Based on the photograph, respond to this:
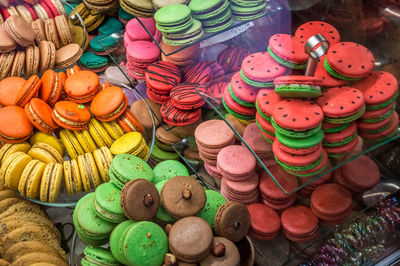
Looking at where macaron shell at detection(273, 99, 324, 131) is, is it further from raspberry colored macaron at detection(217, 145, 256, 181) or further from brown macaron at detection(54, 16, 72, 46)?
brown macaron at detection(54, 16, 72, 46)

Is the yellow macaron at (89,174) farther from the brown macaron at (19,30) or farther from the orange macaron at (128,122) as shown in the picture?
the brown macaron at (19,30)

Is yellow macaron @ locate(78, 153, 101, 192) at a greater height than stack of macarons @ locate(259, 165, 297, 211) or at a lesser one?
greater

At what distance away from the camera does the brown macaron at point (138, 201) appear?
1211 mm

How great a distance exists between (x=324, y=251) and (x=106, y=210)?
0.87 metres

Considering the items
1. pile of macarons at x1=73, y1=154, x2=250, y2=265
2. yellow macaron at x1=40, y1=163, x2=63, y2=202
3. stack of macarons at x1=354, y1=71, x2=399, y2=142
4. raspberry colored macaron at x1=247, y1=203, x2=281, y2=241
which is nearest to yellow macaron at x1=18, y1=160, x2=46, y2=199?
yellow macaron at x1=40, y1=163, x2=63, y2=202

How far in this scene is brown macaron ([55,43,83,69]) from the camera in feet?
7.00

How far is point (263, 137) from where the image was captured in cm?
136

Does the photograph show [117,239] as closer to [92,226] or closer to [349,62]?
[92,226]

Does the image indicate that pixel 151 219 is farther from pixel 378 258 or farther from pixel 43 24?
pixel 43 24

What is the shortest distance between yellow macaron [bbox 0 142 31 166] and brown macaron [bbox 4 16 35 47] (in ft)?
1.97

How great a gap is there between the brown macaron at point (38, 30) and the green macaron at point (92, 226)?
1.21m

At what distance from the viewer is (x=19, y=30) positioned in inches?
76.1

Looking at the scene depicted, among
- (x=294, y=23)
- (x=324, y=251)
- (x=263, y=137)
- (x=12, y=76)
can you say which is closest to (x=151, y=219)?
(x=263, y=137)

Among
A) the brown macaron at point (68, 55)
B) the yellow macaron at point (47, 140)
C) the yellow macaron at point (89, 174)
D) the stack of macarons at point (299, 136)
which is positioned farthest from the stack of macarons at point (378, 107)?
the brown macaron at point (68, 55)
